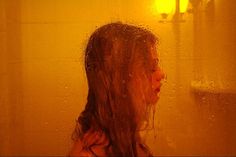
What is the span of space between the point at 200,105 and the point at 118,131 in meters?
0.57

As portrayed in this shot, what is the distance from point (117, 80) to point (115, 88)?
17 mm

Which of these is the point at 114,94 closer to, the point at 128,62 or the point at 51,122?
the point at 128,62

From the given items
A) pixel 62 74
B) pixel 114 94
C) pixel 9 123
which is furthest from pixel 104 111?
pixel 9 123

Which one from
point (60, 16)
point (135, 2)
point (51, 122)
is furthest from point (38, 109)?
point (135, 2)

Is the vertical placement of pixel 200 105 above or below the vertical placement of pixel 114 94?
below

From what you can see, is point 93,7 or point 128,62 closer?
point 128,62

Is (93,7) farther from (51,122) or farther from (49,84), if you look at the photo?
Answer: (51,122)

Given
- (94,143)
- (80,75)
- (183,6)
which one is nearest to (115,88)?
(94,143)

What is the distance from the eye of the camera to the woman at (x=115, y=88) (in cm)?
70

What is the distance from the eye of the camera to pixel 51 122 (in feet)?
3.96

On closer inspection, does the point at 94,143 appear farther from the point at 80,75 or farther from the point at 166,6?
the point at 166,6

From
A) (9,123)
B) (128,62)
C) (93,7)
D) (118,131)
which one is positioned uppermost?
(93,7)

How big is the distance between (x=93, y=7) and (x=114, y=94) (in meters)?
0.56

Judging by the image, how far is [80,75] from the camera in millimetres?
1158
